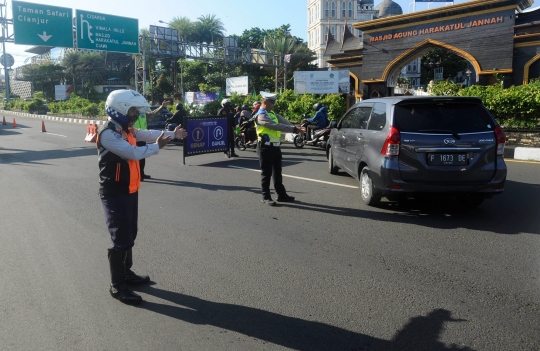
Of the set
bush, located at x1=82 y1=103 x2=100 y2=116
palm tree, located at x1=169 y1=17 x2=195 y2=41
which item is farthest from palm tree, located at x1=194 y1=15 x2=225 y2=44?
bush, located at x1=82 y1=103 x2=100 y2=116

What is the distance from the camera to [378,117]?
717cm

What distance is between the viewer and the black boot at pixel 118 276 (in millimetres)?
4081

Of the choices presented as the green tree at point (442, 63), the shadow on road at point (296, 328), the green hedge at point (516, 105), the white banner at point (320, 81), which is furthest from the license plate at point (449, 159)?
the green tree at point (442, 63)

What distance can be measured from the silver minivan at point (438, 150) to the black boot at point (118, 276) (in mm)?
3797

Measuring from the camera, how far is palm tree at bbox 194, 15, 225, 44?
77250 millimetres

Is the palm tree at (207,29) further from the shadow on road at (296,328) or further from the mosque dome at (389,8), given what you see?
the shadow on road at (296,328)

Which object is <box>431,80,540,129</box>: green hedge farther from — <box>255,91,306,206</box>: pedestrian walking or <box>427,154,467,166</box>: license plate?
<box>255,91,306,206</box>: pedestrian walking

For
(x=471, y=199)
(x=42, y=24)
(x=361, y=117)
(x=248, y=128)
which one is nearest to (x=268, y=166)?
(x=361, y=117)

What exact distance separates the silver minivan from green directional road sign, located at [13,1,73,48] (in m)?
21.0

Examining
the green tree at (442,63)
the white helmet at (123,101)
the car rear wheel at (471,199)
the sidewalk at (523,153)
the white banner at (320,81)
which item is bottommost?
the car rear wheel at (471,199)

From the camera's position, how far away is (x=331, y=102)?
2009cm

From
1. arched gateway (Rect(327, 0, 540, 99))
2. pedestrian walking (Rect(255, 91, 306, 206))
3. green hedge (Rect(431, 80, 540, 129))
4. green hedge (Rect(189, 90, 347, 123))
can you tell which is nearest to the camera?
pedestrian walking (Rect(255, 91, 306, 206))

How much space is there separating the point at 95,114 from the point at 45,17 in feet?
57.2

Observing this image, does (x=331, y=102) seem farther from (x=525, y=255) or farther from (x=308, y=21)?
(x=308, y=21)
